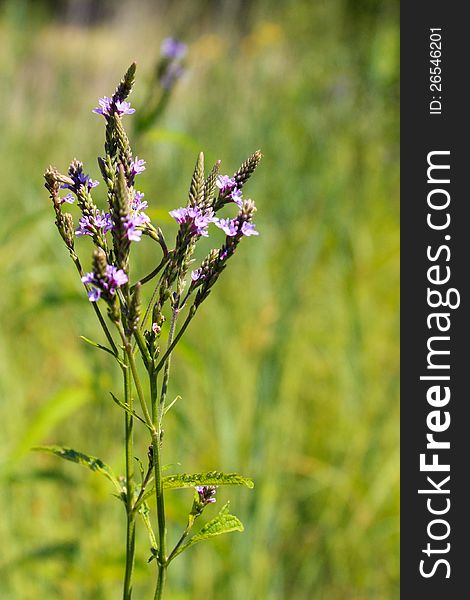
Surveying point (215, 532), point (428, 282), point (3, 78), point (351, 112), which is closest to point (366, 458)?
point (428, 282)

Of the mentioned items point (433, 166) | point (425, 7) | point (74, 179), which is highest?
point (425, 7)

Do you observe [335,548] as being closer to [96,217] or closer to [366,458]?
[366,458]

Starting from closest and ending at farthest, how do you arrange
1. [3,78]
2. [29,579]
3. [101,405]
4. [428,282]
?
[101,405] < [29,579] < [428,282] < [3,78]

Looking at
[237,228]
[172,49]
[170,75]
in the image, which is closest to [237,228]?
[237,228]

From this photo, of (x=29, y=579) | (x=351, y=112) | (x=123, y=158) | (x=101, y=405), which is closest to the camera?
(x=123, y=158)

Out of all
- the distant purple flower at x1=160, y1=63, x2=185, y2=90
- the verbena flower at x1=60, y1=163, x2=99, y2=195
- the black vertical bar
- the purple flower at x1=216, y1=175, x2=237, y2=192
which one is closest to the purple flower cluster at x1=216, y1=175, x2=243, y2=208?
the purple flower at x1=216, y1=175, x2=237, y2=192

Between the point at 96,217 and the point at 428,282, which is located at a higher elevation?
the point at 428,282
